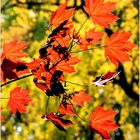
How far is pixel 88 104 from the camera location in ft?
22.7

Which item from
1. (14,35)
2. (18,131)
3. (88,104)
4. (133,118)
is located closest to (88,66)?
(88,104)

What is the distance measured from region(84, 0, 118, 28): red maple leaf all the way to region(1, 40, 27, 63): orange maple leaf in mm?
316

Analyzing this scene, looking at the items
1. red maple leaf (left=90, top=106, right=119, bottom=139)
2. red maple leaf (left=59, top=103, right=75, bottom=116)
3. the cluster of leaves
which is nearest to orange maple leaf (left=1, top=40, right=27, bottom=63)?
the cluster of leaves

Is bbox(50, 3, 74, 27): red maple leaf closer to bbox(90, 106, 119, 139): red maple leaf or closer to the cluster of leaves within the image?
the cluster of leaves

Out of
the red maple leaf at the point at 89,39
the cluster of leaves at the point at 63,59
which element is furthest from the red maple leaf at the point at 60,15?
the red maple leaf at the point at 89,39

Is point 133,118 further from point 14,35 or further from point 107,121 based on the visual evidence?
point 107,121

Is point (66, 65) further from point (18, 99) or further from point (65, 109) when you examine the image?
point (18, 99)

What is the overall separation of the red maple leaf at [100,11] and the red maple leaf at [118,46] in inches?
2.8

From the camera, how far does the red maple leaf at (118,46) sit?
1391 millimetres

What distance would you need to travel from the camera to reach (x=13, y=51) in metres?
1.43

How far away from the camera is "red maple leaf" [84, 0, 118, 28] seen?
4.40 ft

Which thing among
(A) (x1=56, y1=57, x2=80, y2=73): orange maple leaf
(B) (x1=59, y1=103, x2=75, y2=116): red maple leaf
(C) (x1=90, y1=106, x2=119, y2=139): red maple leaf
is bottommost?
(C) (x1=90, y1=106, x2=119, y2=139): red maple leaf

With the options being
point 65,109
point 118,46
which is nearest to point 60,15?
point 118,46

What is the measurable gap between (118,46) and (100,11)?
17 cm
